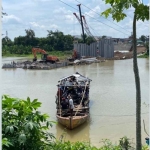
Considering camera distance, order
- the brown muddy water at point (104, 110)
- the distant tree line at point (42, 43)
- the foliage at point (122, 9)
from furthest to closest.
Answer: the distant tree line at point (42, 43) → the brown muddy water at point (104, 110) → the foliage at point (122, 9)

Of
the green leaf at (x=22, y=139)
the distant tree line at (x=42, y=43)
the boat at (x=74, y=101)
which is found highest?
the distant tree line at (x=42, y=43)

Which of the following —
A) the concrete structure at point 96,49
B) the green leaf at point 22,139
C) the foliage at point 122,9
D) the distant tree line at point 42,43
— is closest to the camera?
the foliage at point 122,9

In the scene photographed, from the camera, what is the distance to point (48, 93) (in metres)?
9.88

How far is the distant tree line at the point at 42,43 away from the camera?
29.5m

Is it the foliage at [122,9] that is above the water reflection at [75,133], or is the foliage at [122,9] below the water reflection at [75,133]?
above

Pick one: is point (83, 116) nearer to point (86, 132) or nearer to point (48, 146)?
point (86, 132)

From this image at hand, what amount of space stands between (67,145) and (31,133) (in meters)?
0.33

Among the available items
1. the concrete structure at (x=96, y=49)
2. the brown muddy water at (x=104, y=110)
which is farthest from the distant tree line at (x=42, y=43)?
the brown muddy water at (x=104, y=110)

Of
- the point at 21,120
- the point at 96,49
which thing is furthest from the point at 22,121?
the point at 96,49

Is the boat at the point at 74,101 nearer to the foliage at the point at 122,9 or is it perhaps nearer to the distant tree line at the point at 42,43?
the foliage at the point at 122,9

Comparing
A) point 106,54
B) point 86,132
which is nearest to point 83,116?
point 86,132

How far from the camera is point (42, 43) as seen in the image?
97.6ft

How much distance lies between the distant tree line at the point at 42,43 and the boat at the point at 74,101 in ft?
73.6

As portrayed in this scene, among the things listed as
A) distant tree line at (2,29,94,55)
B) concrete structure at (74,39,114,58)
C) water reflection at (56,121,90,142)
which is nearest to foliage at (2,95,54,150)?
water reflection at (56,121,90,142)
